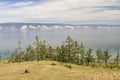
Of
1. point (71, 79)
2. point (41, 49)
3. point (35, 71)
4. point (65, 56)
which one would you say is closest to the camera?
point (71, 79)

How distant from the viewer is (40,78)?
36.9 metres

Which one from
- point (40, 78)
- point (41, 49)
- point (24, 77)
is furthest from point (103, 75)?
point (41, 49)

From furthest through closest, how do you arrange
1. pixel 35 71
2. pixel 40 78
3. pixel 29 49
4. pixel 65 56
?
pixel 29 49, pixel 65 56, pixel 35 71, pixel 40 78

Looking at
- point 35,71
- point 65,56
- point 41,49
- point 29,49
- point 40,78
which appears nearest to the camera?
point 40,78

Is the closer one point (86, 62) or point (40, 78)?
point (40, 78)

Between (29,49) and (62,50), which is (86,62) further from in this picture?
(29,49)

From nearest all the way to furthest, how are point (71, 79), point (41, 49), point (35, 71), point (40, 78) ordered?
point (71, 79), point (40, 78), point (35, 71), point (41, 49)

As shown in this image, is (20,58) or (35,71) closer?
(35,71)

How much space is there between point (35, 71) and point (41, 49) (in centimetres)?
7743

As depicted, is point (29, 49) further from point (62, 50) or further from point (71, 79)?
point (71, 79)

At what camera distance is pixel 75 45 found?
416ft

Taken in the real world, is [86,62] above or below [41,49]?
below

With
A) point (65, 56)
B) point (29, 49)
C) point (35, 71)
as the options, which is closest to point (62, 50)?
point (65, 56)

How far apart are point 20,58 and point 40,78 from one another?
4286 inches
